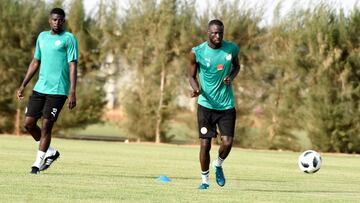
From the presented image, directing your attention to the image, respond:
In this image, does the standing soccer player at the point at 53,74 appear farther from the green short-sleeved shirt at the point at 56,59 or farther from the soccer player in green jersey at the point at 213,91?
the soccer player in green jersey at the point at 213,91

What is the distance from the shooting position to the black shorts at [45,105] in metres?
14.6

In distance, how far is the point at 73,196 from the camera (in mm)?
11125

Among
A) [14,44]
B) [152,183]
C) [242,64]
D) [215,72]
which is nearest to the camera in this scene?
[215,72]

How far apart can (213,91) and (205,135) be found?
0.62 meters

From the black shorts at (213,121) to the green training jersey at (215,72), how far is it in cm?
7

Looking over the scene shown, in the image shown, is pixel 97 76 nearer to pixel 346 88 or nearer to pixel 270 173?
pixel 346 88

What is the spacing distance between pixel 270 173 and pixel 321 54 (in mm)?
14626

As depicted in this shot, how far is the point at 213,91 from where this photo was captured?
13.6 metres

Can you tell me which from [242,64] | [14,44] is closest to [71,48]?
[242,64]

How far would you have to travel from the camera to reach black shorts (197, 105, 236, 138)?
534 inches

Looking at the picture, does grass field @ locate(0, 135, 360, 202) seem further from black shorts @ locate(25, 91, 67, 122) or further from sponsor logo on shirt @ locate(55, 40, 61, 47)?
sponsor logo on shirt @ locate(55, 40, 61, 47)

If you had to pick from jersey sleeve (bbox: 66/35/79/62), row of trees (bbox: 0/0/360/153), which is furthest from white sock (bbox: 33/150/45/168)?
row of trees (bbox: 0/0/360/153)

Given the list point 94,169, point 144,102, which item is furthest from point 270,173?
point 144,102

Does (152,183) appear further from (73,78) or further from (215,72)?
(73,78)
